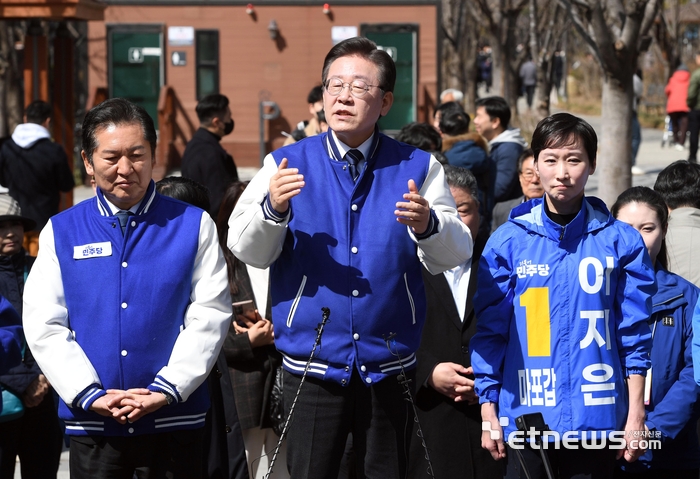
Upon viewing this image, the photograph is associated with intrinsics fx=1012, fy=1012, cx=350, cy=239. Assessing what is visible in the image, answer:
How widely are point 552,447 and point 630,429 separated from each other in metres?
0.30

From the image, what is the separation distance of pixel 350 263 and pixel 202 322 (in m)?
0.62

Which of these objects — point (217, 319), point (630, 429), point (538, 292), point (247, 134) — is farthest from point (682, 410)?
point (247, 134)

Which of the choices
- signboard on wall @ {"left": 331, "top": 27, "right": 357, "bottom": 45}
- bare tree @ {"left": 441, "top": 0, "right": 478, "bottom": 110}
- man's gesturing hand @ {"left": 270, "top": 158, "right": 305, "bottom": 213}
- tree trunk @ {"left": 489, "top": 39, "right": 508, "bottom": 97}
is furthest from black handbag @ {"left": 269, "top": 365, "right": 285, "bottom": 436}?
bare tree @ {"left": 441, "top": 0, "right": 478, "bottom": 110}

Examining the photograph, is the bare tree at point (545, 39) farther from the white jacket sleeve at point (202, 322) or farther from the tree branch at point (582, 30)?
the white jacket sleeve at point (202, 322)

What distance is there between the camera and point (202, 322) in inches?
150

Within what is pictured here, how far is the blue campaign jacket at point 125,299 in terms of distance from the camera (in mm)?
3754

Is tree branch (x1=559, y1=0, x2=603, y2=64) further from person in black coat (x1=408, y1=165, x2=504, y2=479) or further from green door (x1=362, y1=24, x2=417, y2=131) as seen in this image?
green door (x1=362, y1=24, x2=417, y2=131)

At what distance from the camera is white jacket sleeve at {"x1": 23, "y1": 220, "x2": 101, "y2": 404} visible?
369cm

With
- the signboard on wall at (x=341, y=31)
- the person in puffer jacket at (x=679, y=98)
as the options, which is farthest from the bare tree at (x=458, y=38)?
the person in puffer jacket at (x=679, y=98)

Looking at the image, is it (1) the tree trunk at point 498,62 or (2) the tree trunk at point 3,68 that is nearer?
(2) the tree trunk at point 3,68

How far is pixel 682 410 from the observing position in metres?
4.29

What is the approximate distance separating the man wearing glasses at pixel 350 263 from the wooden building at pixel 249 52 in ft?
59.0

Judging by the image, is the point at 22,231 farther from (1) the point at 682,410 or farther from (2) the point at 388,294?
(1) the point at 682,410

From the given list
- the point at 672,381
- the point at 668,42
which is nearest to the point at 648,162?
the point at 668,42
